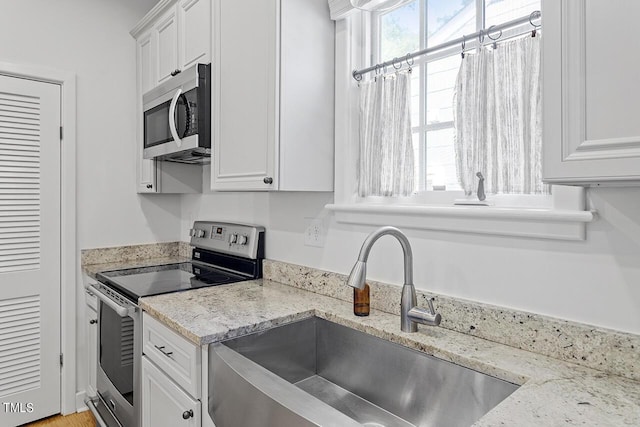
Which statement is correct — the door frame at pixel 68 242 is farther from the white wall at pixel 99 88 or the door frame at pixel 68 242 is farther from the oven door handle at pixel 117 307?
the oven door handle at pixel 117 307

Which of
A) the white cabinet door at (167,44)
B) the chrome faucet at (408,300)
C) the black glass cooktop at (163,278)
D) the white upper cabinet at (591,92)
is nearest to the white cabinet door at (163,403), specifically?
the black glass cooktop at (163,278)

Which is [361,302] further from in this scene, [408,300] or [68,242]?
[68,242]

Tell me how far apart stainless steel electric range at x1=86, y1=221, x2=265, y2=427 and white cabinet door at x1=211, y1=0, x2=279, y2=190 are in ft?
1.42

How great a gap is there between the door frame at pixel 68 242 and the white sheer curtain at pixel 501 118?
2.26 metres

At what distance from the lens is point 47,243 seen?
2422mm

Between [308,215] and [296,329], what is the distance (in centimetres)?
60

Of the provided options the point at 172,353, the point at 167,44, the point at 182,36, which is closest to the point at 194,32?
the point at 182,36

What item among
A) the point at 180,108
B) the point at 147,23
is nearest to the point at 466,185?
the point at 180,108

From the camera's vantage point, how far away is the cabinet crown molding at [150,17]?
90.0 inches

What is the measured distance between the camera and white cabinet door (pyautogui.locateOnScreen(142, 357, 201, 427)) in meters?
1.34

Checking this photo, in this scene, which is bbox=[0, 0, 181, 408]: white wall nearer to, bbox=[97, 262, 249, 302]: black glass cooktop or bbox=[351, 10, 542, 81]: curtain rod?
bbox=[97, 262, 249, 302]: black glass cooktop

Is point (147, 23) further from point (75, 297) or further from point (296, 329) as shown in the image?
point (296, 329)

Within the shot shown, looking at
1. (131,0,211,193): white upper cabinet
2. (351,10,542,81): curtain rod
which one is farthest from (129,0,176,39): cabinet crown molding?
(351,10,542,81): curtain rod

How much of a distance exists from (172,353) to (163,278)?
2.50 feet
